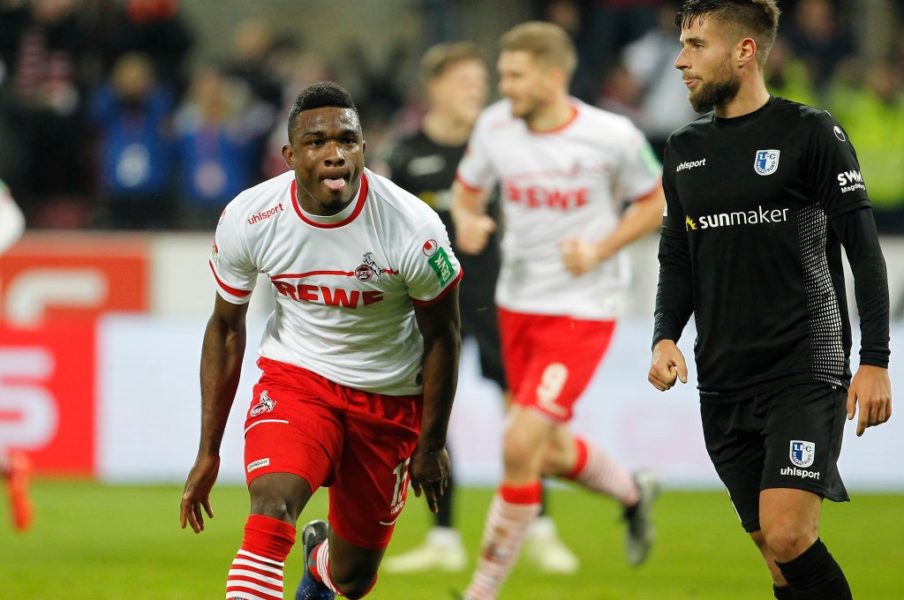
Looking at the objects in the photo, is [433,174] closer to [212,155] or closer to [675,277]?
[675,277]

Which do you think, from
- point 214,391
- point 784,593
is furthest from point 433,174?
point 784,593

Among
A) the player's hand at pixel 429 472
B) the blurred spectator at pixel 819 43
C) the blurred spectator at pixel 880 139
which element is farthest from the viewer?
the blurred spectator at pixel 819 43

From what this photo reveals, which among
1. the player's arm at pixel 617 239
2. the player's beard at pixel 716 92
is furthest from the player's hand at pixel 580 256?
the player's beard at pixel 716 92

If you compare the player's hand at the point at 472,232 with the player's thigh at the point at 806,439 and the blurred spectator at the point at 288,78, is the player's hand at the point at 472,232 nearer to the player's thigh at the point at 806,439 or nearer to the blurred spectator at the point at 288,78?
the player's thigh at the point at 806,439

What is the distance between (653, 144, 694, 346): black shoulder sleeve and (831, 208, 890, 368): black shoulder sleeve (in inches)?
23.8

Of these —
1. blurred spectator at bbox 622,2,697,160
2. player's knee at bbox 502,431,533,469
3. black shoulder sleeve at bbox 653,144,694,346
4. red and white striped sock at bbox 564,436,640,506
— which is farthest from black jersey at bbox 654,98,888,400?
blurred spectator at bbox 622,2,697,160

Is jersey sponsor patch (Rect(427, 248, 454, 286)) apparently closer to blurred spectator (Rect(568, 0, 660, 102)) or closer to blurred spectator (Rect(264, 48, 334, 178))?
blurred spectator (Rect(264, 48, 334, 178))

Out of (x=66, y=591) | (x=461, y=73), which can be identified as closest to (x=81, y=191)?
(x=461, y=73)

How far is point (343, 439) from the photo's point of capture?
541 centimetres

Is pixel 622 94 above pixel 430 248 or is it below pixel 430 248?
below

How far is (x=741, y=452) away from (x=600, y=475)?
298 cm

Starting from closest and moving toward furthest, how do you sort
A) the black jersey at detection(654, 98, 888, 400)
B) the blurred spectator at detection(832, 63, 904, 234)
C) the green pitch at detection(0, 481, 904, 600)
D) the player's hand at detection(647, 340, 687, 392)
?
the black jersey at detection(654, 98, 888, 400) → the player's hand at detection(647, 340, 687, 392) → the green pitch at detection(0, 481, 904, 600) → the blurred spectator at detection(832, 63, 904, 234)

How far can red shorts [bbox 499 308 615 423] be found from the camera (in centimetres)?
729

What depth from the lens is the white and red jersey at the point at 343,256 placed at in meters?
5.11
